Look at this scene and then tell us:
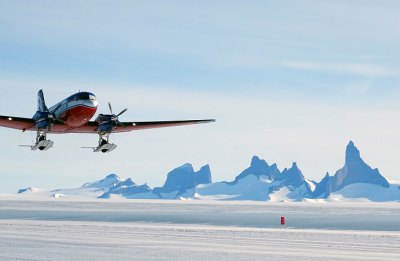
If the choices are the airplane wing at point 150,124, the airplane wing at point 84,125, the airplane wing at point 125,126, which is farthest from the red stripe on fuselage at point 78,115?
the airplane wing at point 150,124

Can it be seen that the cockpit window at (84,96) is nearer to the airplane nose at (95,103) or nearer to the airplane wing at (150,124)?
the airplane nose at (95,103)

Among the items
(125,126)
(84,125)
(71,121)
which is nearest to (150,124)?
(125,126)

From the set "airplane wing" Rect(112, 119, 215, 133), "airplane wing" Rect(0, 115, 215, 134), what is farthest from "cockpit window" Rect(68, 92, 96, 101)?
"airplane wing" Rect(112, 119, 215, 133)

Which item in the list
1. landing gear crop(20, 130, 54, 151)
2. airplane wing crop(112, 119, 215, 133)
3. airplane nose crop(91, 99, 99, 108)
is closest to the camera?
airplane nose crop(91, 99, 99, 108)

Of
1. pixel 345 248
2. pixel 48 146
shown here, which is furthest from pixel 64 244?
pixel 48 146

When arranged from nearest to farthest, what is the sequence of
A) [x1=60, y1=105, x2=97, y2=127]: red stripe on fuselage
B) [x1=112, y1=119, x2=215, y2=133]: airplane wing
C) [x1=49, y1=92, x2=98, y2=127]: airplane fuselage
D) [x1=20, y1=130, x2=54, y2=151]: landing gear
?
1. [x1=49, y1=92, x2=98, y2=127]: airplane fuselage
2. [x1=60, y1=105, x2=97, y2=127]: red stripe on fuselage
3. [x1=20, y1=130, x2=54, y2=151]: landing gear
4. [x1=112, y1=119, x2=215, y2=133]: airplane wing

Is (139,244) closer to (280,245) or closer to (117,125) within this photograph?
(280,245)

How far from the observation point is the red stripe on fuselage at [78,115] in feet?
158

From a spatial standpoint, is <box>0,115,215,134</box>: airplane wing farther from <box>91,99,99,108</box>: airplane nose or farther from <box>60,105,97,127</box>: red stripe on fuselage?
<box>91,99,99,108</box>: airplane nose

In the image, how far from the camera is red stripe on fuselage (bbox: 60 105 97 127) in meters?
48.2

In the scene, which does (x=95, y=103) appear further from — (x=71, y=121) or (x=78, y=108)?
Answer: (x=71, y=121)

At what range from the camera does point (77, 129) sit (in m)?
56.6

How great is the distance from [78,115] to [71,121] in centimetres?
172

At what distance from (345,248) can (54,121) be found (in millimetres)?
28506
